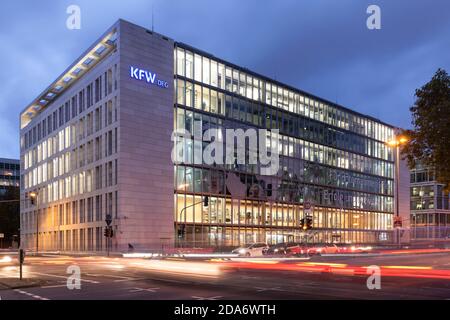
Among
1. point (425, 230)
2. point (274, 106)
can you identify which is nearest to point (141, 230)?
point (274, 106)

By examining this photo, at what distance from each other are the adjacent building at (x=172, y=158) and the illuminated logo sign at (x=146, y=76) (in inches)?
4.9

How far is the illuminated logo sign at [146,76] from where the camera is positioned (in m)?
65.7

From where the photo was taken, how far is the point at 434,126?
2144cm

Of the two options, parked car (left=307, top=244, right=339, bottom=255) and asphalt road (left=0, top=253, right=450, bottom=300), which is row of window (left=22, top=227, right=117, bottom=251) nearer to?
parked car (left=307, top=244, right=339, bottom=255)

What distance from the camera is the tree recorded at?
21156 mm

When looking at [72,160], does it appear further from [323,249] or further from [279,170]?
[323,249]

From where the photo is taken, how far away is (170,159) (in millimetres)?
68625

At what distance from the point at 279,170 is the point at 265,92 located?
1260 centimetres

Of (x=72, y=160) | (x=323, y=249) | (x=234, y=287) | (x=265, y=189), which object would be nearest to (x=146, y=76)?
(x=72, y=160)

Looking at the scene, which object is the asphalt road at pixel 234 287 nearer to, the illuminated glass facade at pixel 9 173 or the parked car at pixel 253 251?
the parked car at pixel 253 251

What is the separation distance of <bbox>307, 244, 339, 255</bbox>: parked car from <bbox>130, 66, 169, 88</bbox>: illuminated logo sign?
28.9 m

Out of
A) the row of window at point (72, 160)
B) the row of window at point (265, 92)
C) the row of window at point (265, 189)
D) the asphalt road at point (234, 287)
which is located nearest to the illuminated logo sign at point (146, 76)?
the row of window at point (265, 92)

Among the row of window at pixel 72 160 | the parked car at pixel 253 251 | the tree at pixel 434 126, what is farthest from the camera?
the row of window at pixel 72 160

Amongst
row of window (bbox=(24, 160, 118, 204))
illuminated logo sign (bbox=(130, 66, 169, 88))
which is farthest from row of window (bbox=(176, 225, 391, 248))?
illuminated logo sign (bbox=(130, 66, 169, 88))
